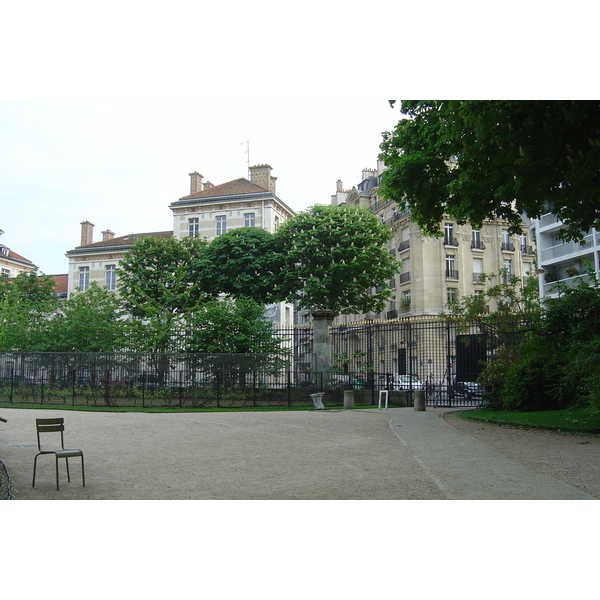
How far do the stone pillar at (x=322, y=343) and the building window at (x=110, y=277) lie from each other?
29.8 feet

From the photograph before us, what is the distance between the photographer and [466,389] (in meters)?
22.2

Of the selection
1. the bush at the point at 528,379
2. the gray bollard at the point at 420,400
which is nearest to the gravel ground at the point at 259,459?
the bush at the point at 528,379

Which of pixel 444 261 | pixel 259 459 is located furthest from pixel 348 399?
pixel 444 261

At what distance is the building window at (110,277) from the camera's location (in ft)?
84.6

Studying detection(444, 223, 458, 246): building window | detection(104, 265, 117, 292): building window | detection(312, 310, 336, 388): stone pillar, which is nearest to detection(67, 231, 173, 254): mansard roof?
detection(104, 265, 117, 292): building window

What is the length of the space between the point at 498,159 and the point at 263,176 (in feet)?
104

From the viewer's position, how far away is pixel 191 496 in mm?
7137

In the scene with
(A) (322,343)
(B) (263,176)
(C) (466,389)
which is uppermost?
(B) (263,176)

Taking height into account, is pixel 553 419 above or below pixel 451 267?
below

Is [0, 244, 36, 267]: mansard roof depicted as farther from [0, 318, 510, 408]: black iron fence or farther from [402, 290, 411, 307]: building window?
[402, 290, 411, 307]: building window

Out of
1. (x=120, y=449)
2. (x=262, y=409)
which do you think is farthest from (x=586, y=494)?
(x=262, y=409)

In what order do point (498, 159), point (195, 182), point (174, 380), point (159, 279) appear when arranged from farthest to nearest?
point (195, 182), point (159, 279), point (174, 380), point (498, 159)

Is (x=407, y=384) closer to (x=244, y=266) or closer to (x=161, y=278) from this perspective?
(x=244, y=266)

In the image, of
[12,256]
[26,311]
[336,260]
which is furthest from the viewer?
[336,260]
